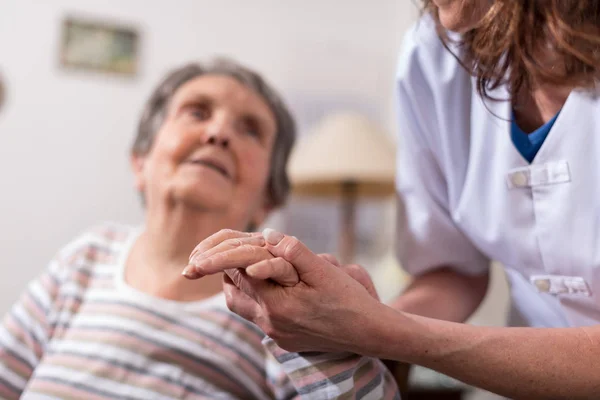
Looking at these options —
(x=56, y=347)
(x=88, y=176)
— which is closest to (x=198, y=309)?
(x=56, y=347)

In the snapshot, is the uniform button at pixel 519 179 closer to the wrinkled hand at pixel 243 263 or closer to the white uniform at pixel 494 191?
the white uniform at pixel 494 191

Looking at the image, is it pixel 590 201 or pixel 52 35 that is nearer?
pixel 590 201

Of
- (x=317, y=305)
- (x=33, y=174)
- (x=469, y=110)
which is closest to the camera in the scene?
(x=317, y=305)

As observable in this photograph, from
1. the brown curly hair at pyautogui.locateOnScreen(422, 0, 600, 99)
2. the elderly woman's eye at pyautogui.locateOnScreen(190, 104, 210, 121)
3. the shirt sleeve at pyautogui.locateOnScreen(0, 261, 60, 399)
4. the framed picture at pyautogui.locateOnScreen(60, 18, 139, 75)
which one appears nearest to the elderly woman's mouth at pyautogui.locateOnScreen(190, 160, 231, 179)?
the elderly woman's eye at pyautogui.locateOnScreen(190, 104, 210, 121)

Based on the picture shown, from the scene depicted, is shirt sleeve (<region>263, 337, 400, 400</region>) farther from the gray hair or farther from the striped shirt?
the gray hair

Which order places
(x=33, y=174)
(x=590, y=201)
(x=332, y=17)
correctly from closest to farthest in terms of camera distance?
(x=590, y=201)
(x=33, y=174)
(x=332, y=17)

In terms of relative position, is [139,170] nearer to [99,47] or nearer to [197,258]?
[197,258]

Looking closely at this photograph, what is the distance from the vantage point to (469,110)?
33.7 inches

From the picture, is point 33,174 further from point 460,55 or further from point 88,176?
point 460,55

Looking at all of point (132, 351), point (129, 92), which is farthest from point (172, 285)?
point (129, 92)

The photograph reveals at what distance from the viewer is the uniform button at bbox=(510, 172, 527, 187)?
29.5 inches

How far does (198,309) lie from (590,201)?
610 mm

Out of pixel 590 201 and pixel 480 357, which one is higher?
pixel 590 201

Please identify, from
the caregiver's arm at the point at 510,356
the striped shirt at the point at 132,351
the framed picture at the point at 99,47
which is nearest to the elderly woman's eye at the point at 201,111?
the striped shirt at the point at 132,351
